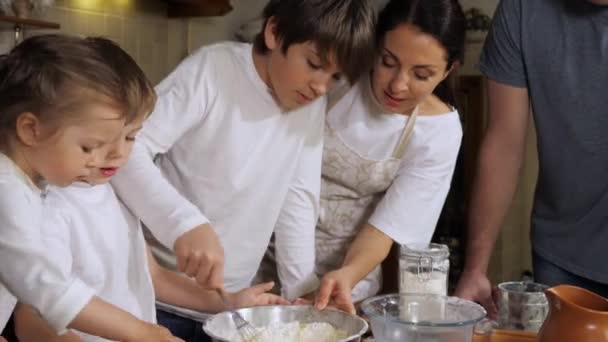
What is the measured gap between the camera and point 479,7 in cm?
373

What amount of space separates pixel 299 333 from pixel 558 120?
78cm

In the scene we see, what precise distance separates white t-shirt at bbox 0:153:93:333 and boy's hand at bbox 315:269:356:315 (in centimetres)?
37

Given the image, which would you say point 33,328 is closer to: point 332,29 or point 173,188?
point 173,188

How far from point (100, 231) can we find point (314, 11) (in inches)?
19.7

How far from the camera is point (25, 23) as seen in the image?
2.53m

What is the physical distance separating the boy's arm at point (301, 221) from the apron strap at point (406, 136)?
0.50 ft

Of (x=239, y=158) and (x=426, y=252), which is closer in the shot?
(x=426, y=252)

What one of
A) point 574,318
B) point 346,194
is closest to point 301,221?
point 346,194

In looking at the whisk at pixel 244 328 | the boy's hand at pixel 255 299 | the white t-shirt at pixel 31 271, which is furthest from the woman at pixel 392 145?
the white t-shirt at pixel 31 271

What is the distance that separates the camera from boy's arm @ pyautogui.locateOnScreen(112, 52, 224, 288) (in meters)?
1.13

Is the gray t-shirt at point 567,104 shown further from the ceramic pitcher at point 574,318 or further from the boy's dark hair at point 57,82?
the boy's dark hair at point 57,82

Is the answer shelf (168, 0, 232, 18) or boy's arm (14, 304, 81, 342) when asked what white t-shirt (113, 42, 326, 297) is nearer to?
boy's arm (14, 304, 81, 342)

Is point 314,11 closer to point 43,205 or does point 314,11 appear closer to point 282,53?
point 282,53

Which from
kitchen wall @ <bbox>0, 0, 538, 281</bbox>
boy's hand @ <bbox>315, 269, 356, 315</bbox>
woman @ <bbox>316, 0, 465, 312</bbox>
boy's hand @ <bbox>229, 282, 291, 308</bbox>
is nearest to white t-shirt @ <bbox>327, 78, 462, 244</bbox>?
woman @ <bbox>316, 0, 465, 312</bbox>
